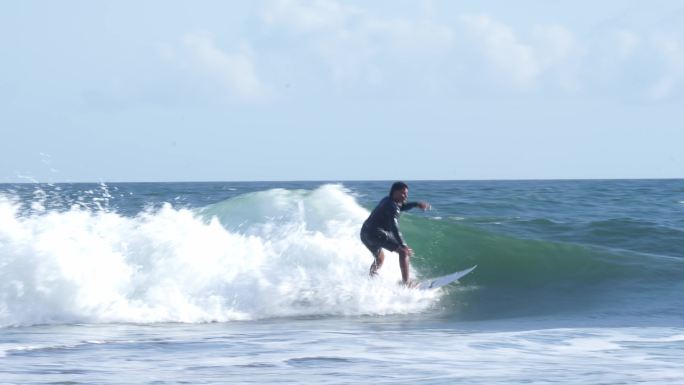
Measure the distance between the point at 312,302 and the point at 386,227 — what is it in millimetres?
1319

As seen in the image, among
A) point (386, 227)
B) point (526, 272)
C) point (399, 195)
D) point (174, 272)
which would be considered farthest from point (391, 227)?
point (526, 272)

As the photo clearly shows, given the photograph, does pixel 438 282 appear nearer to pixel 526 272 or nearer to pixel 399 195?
pixel 399 195

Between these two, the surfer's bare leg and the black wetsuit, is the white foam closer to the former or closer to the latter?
the surfer's bare leg

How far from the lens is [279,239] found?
1480 centimetres

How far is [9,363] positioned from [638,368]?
17.0 feet

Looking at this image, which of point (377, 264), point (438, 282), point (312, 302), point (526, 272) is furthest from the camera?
point (526, 272)

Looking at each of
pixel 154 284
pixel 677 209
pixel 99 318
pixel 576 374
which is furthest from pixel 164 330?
pixel 677 209

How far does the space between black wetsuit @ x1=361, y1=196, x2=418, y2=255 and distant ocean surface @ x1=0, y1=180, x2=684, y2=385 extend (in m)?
0.54

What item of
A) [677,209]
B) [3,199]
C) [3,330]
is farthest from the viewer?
[677,209]

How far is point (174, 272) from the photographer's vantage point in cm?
1274

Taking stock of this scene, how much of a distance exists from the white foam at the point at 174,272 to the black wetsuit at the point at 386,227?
19.4 inches

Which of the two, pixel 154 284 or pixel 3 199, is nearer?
pixel 154 284

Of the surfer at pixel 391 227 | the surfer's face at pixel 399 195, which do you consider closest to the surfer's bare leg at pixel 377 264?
the surfer at pixel 391 227

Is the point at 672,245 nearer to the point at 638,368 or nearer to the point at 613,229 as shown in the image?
the point at 613,229
